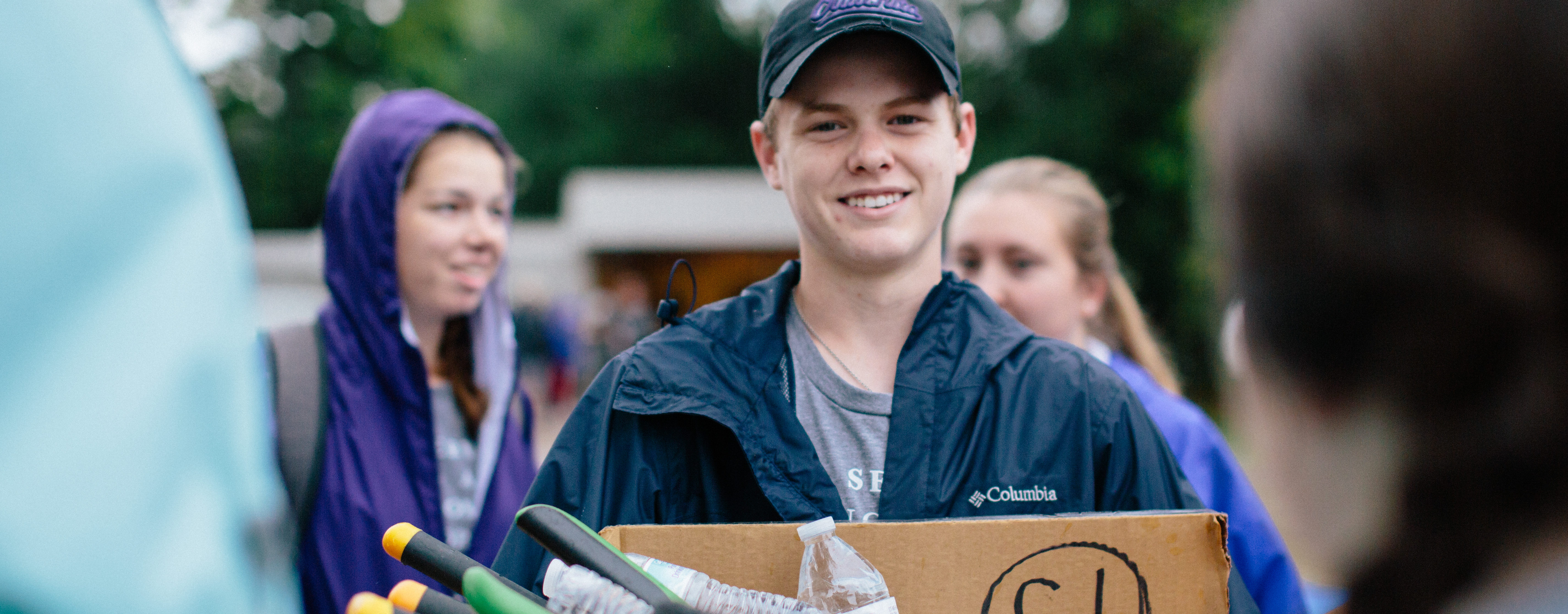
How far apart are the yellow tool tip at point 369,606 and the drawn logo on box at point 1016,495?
96 cm

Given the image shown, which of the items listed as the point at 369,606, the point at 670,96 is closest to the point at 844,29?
the point at 369,606

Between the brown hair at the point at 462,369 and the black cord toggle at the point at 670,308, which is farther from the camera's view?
the brown hair at the point at 462,369

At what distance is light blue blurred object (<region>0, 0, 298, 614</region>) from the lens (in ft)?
1.92

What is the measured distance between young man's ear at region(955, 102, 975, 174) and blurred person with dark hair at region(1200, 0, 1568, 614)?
108cm

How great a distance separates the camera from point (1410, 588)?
2.47 feet

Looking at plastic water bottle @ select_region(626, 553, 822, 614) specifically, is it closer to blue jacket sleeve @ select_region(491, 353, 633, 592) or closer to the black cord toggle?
blue jacket sleeve @ select_region(491, 353, 633, 592)

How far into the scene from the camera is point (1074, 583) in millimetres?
1182

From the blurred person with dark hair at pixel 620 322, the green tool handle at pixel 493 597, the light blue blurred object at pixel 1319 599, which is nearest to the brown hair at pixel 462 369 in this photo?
the green tool handle at pixel 493 597

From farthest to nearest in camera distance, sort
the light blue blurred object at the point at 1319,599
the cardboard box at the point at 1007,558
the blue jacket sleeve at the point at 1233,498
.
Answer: the light blue blurred object at the point at 1319,599 → the blue jacket sleeve at the point at 1233,498 → the cardboard box at the point at 1007,558

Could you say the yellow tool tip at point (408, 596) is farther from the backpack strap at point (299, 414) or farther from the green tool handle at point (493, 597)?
the backpack strap at point (299, 414)

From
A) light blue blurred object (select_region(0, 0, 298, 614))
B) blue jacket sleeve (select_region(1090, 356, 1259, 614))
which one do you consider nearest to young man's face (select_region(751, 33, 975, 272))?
blue jacket sleeve (select_region(1090, 356, 1259, 614))

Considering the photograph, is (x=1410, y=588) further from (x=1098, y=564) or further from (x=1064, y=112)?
(x=1064, y=112)

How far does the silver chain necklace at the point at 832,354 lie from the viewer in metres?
1.75

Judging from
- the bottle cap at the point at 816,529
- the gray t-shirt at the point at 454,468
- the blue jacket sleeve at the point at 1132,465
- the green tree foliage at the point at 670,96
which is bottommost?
the gray t-shirt at the point at 454,468
